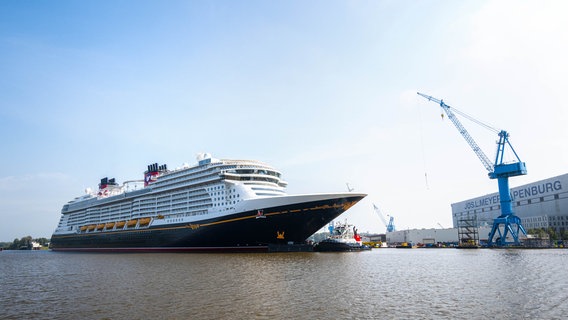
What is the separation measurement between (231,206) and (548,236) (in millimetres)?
93262

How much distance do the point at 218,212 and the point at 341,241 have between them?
80.9 feet

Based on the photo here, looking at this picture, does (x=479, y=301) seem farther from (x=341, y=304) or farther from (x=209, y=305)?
(x=209, y=305)

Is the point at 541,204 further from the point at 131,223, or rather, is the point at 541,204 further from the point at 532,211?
the point at 131,223

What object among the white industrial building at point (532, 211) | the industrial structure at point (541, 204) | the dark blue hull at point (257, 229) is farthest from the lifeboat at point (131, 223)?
the industrial structure at point (541, 204)

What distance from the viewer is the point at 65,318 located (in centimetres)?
1795

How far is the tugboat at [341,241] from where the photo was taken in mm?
68562

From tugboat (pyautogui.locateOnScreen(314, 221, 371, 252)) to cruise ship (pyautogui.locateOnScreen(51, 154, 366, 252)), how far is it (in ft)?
30.6

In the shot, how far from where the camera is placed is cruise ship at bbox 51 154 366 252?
55.8m

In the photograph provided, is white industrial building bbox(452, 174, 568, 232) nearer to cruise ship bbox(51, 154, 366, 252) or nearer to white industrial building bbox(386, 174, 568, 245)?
white industrial building bbox(386, 174, 568, 245)

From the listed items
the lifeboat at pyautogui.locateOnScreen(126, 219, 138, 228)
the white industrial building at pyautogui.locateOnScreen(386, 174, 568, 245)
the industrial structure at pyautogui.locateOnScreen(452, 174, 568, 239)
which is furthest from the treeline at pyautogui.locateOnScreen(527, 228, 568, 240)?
the lifeboat at pyautogui.locateOnScreen(126, 219, 138, 228)

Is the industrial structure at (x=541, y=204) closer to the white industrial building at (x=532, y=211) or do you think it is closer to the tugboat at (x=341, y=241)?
the white industrial building at (x=532, y=211)

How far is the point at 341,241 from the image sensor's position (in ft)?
234

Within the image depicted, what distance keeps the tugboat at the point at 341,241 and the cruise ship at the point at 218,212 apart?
9.33 metres

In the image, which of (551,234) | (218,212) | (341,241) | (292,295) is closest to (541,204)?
(551,234)
